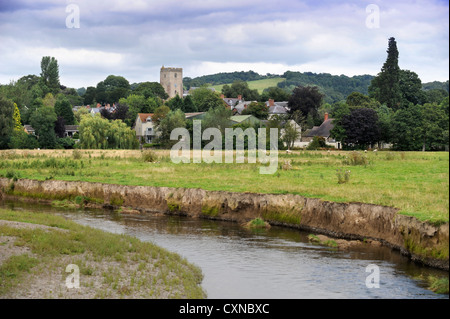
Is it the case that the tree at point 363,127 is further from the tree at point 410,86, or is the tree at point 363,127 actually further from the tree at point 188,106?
the tree at point 188,106

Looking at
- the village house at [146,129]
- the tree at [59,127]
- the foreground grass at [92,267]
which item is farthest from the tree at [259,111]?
the foreground grass at [92,267]

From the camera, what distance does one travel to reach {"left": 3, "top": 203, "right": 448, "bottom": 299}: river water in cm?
2166

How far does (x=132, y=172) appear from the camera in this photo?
54.8 meters

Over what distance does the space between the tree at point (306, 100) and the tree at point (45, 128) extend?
5941cm

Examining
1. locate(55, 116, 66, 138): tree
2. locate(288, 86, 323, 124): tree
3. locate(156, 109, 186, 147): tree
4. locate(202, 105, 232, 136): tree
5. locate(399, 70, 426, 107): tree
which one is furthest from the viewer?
locate(399, 70, 426, 107): tree

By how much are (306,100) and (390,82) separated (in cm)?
2194

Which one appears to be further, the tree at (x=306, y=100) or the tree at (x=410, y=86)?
the tree at (x=410, y=86)

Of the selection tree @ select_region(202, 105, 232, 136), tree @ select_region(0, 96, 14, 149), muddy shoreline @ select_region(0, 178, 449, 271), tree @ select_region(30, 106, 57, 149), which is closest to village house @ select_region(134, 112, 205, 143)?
tree @ select_region(30, 106, 57, 149)

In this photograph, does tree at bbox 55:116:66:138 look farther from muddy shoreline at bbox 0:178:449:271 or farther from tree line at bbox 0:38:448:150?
muddy shoreline at bbox 0:178:449:271

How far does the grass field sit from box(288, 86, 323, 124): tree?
255ft

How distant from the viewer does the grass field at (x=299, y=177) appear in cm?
3225

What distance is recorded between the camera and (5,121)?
10331cm
